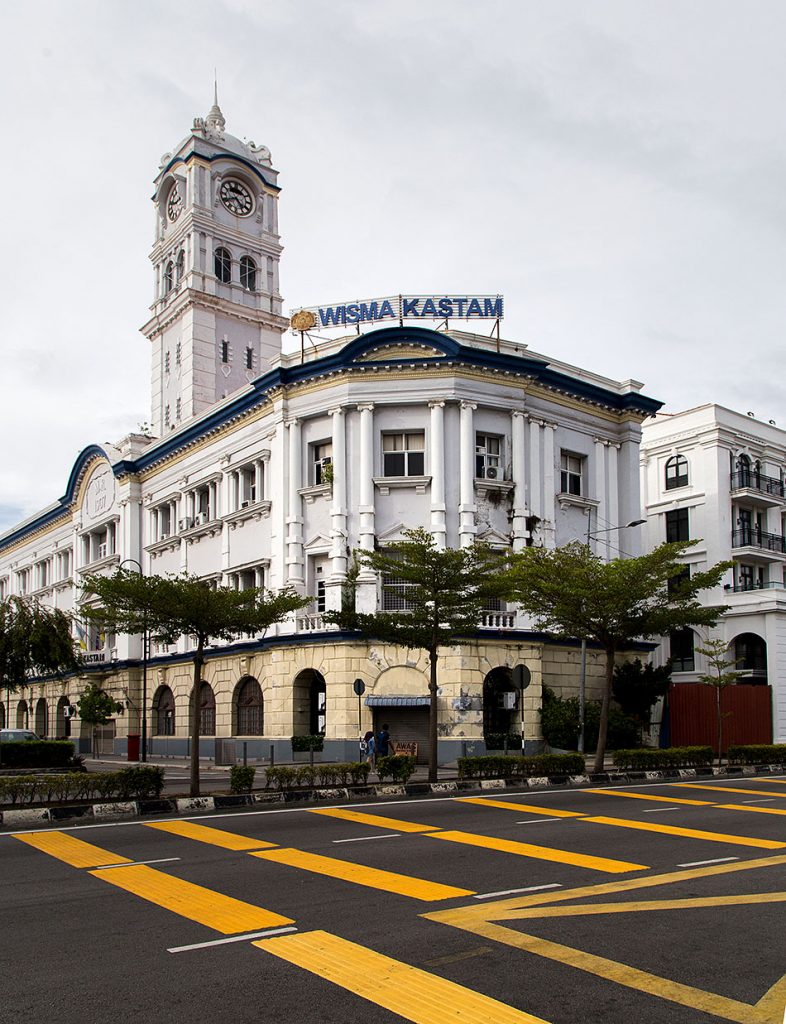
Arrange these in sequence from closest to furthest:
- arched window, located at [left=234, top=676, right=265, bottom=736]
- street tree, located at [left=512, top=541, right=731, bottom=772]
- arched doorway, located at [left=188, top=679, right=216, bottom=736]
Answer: street tree, located at [left=512, top=541, right=731, bottom=772], arched window, located at [left=234, top=676, right=265, bottom=736], arched doorway, located at [left=188, top=679, right=216, bottom=736]

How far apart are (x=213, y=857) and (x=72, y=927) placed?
4176mm

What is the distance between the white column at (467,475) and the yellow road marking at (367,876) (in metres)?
22.6

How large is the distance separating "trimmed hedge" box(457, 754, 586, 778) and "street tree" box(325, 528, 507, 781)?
0.99 meters

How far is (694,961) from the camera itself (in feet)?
25.9

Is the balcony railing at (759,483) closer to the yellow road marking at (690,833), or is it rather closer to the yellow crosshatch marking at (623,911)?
the yellow road marking at (690,833)

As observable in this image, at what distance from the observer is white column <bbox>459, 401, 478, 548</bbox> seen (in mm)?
35812

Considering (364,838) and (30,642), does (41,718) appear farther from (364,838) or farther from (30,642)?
(364,838)

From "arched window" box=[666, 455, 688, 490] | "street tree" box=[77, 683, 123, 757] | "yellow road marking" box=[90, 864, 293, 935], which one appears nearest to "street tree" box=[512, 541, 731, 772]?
"yellow road marking" box=[90, 864, 293, 935]

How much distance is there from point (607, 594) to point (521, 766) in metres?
4.82

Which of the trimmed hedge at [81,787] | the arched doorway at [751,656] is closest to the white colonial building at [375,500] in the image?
the arched doorway at [751,656]

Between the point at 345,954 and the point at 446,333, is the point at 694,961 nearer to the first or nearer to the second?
the point at 345,954

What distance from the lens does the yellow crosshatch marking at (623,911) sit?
22.5 feet

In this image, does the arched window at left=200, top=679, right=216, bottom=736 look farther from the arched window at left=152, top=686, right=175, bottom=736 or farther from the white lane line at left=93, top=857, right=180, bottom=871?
the white lane line at left=93, top=857, right=180, bottom=871

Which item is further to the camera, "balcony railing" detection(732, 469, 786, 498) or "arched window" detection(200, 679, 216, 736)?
"balcony railing" detection(732, 469, 786, 498)
